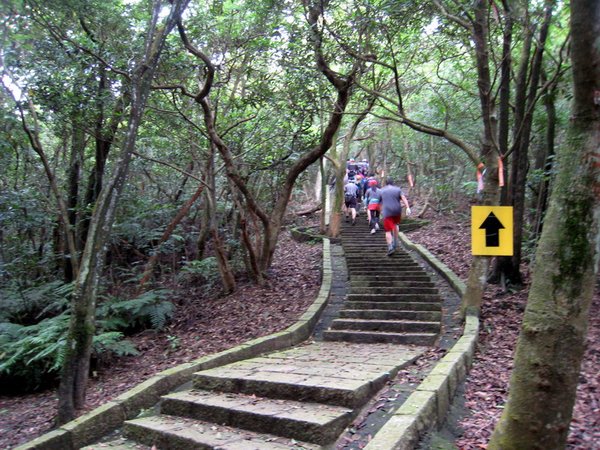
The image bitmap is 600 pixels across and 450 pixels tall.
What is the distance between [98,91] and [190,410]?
279 inches

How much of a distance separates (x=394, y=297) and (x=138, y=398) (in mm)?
5434

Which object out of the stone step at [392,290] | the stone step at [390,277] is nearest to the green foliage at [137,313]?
the stone step at [392,290]

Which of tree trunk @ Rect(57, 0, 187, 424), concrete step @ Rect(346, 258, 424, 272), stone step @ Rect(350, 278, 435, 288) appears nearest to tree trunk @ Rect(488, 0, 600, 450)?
tree trunk @ Rect(57, 0, 187, 424)

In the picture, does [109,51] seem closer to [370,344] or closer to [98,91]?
[98,91]

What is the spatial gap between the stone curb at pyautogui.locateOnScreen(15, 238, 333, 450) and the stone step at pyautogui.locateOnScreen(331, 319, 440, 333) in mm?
751

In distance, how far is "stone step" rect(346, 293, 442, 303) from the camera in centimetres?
925

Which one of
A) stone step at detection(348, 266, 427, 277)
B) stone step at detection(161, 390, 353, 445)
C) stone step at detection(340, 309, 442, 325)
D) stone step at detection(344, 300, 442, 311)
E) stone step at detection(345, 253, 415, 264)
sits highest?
stone step at detection(345, 253, 415, 264)

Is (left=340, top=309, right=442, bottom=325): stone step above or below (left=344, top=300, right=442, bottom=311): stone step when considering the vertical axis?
below

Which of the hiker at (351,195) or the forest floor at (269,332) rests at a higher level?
the hiker at (351,195)

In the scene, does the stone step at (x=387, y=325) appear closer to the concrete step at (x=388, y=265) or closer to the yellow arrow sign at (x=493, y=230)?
the yellow arrow sign at (x=493, y=230)

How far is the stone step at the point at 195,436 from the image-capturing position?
4.18 meters

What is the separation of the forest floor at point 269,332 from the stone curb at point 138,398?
0.67m

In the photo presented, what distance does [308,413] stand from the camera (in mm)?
4480

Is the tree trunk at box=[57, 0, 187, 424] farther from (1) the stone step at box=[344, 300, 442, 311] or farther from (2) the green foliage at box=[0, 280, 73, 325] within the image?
(2) the green foliage at box=[0, 280, 73, 325]
